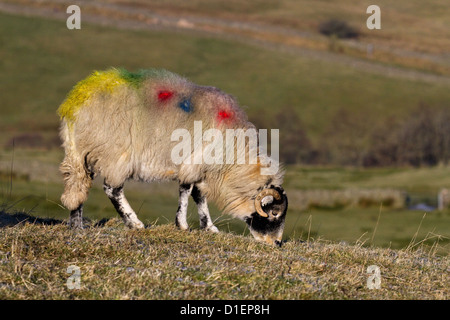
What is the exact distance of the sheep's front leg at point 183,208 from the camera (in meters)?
11.8

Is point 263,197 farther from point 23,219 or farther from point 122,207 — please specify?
point 23,219

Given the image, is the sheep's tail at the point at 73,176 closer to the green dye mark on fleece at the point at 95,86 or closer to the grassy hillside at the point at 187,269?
the green dye mark on fleece at the point at 95,86

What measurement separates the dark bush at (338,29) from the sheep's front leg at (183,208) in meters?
88.7

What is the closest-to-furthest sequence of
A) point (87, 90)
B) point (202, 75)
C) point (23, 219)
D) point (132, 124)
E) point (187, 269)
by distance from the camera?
point (187, 269), point (132, 124), point (87, 90), point (23, 219), point (202, 75)

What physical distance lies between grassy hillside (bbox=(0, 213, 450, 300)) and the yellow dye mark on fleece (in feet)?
7.17

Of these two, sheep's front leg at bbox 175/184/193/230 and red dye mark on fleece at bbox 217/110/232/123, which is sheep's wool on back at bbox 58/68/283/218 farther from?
sheep's front leg at bbox 175/184/193/230

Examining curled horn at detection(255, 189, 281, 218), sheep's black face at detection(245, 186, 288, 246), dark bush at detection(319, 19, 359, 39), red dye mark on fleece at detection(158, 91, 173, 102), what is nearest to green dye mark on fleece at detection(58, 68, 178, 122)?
red dye mark on fleece at detection(158, 91, 173, 102)

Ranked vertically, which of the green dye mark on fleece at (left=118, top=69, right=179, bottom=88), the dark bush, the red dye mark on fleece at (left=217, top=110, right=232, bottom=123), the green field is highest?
the dark bush

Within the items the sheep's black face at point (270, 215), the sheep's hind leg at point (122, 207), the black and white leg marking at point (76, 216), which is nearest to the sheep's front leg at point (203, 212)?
the sheep's black face at point (270, 215)

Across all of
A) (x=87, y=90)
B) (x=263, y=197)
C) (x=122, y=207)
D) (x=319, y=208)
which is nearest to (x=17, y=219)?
(x=122, y=207)

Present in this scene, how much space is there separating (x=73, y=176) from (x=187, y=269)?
4.23 meters

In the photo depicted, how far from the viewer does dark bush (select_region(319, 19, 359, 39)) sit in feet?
322

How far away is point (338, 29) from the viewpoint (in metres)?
99.1
